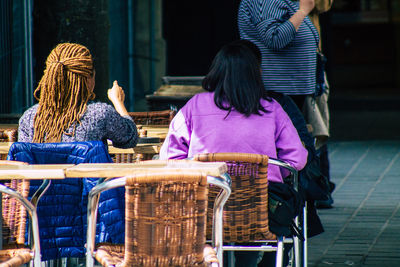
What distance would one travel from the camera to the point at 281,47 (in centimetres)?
568

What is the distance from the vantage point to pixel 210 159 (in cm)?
368

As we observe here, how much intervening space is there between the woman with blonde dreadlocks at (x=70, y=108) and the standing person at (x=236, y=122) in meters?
0.33

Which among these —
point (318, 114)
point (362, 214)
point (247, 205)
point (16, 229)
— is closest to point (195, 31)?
point (362, 214)

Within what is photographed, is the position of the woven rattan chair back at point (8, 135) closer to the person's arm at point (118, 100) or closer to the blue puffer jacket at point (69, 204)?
the person's arm at point (118, 100)

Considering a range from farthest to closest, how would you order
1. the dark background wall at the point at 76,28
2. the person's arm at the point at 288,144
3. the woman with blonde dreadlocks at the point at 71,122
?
1. the dark background wall at the point at 76,28
2. the person's arm at the point at 288,144
3. the woman with blonde dreadlocks at the point at 71,122

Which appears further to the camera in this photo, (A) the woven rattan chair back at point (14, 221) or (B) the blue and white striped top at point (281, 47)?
(B) the blue and white striped top at point (281, 47)

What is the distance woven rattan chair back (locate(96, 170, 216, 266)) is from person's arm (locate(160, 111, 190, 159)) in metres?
0.98

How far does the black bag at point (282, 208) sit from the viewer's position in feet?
13.1

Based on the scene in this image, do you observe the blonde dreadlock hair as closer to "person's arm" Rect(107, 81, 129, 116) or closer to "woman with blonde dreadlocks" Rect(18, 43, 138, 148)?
"woman with blonde dreadlocks" Rect(18, 43, 138, 148)

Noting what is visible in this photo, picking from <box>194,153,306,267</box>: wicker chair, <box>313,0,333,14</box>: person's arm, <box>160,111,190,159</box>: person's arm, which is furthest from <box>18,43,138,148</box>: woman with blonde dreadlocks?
<box>313,0,333,14</box>: person's arm

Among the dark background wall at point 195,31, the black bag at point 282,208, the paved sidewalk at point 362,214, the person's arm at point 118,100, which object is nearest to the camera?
the black bag at point 282,208

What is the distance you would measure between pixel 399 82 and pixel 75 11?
55.7ft

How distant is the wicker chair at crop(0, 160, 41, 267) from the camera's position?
11.3ft

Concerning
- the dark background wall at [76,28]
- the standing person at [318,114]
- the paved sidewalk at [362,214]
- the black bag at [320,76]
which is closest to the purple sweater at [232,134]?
the paved sidewalk at [362,214]
